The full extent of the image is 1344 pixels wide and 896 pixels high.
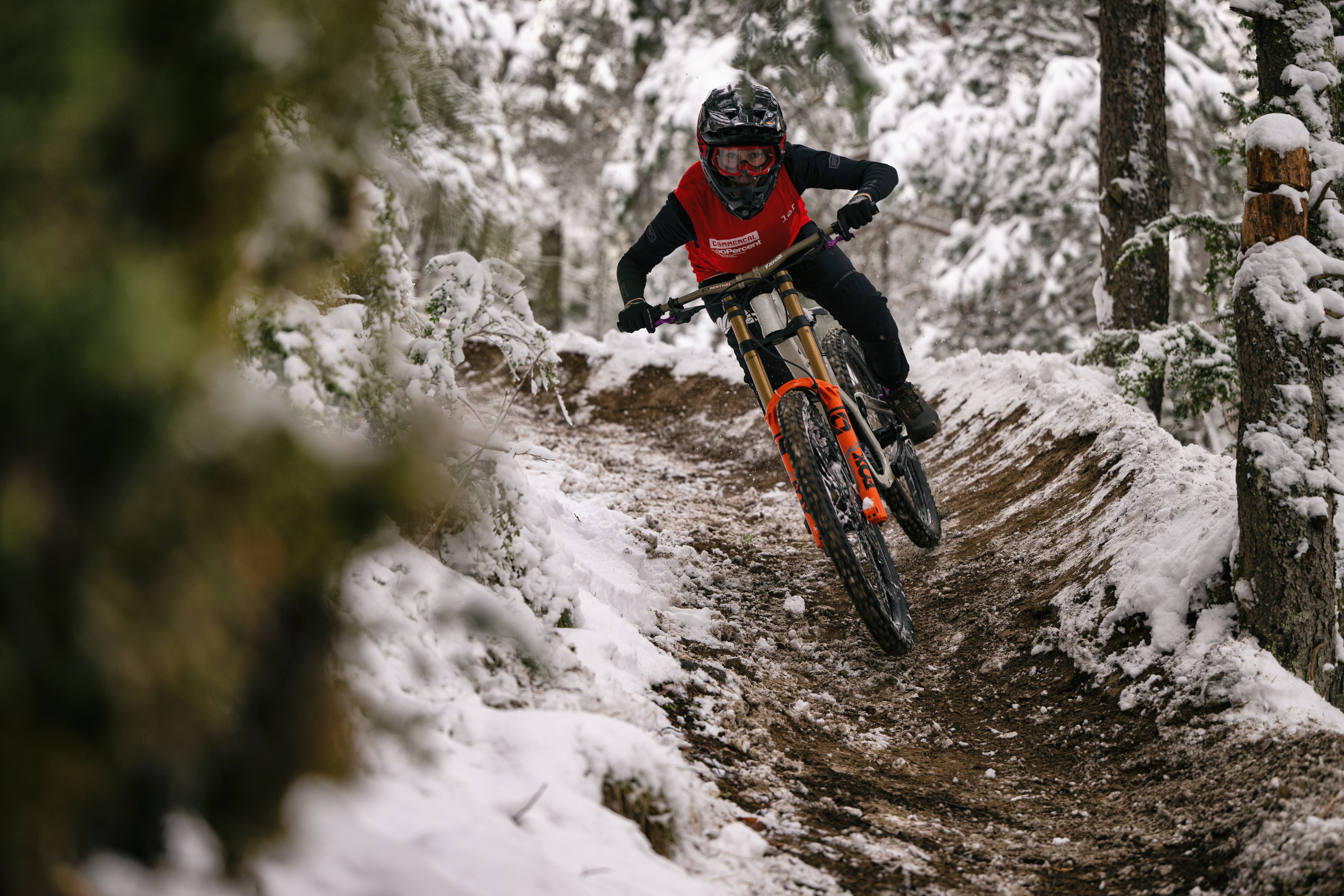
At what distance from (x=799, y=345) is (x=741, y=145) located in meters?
1.08

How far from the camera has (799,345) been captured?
Result: 456 cm

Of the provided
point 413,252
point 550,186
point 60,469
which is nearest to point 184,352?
point 60,469

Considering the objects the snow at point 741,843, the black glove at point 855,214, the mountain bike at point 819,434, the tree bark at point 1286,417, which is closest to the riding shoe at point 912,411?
the mountain bike at point 819,434

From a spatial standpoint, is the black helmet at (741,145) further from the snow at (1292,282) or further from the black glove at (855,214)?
the snow at (1292,282)

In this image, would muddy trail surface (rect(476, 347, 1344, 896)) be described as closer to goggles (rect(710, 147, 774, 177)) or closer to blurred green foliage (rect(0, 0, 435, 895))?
blurred green foliage (rect(0, 0, 435, 895))

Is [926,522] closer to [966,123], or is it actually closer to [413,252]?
[413,252]

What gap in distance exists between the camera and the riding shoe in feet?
18.3

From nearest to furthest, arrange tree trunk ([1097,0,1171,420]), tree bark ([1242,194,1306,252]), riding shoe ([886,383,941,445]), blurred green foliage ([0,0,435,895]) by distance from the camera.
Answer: blurred green foliage ([0,0,435,895]), tree bark ([1242,194,1306,252]), riding shoe ([886,383,941,445]), tree trunk ([1097,0,1171,420])

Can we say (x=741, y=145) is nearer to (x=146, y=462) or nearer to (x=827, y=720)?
(x=827, y=720)

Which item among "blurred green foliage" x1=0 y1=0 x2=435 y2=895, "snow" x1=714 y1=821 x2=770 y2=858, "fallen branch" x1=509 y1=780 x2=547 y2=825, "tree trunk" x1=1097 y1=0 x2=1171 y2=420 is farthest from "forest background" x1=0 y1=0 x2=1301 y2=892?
"tree trunk" x1=1097 y1=0 x2=1171 y2=420

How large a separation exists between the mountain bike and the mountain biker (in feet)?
0.35

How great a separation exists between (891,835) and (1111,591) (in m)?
1.91

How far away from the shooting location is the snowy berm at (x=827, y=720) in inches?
76.9

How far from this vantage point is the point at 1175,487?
438 cm
